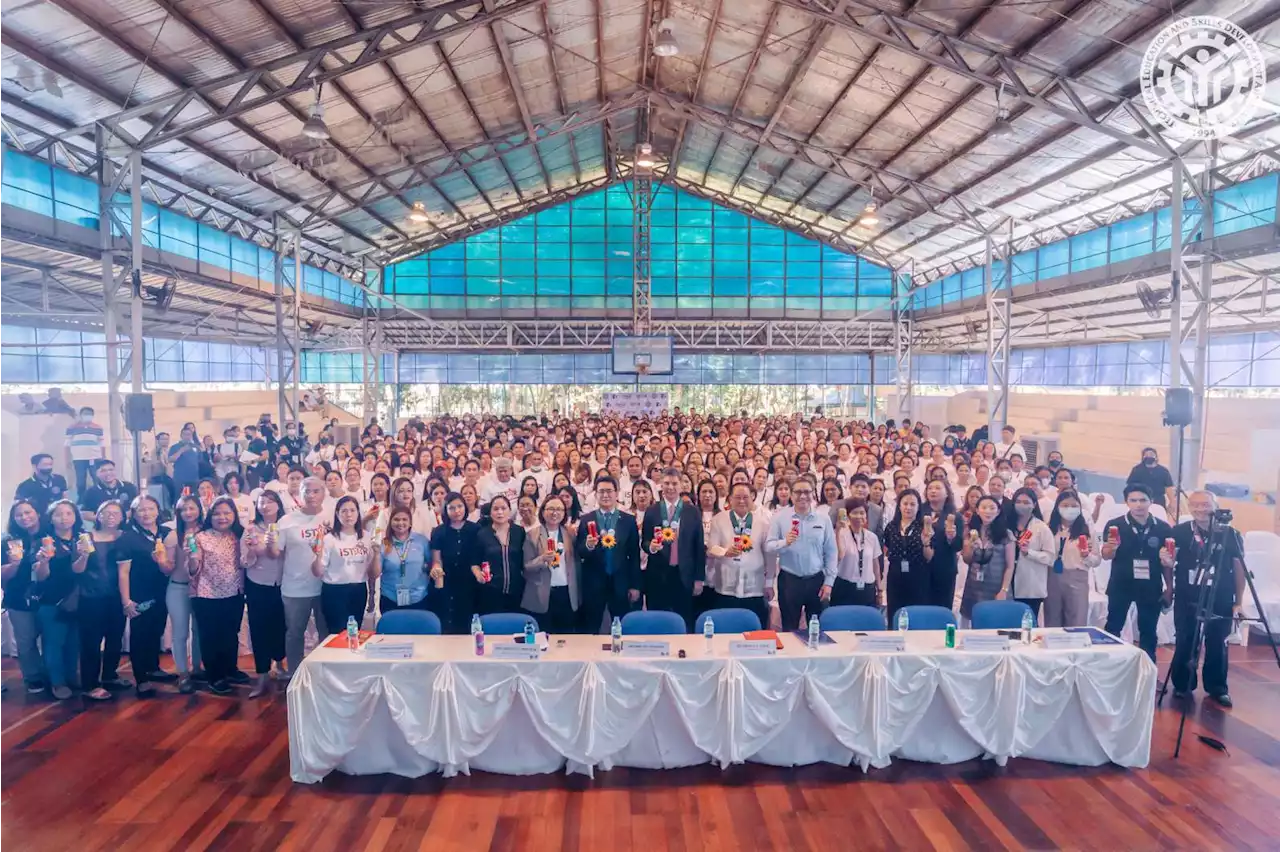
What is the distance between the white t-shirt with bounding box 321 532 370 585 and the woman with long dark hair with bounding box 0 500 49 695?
1.93 metres

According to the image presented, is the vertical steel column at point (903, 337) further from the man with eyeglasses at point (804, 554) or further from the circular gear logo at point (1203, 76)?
the man with eyeglasses at point (804, 554)

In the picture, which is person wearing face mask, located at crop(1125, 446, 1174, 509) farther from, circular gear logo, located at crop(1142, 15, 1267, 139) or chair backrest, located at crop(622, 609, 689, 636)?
chair backrest, located at crop(622, 609, 689, 636)

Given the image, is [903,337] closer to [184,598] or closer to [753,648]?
[753,648]

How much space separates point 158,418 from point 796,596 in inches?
531

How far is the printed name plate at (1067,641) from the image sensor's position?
4074 mm

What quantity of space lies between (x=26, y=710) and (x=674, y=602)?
442cm

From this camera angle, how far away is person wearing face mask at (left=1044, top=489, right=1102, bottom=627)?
503 centimetres

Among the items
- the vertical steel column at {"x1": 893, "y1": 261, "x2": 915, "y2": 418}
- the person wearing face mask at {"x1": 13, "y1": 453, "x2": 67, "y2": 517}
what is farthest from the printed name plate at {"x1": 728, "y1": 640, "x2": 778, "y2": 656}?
the vertical steel column at {"x1": 893, "y1": 261, "x2": 915, "y2": 418}

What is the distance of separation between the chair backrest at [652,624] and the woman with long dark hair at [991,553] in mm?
2164

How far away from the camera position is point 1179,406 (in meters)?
8.07

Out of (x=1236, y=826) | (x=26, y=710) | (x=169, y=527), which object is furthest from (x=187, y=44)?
(x=1236, y=826)

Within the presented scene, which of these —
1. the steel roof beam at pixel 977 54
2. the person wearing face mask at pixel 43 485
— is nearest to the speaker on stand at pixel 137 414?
the person wearing face mask at pixel 43 485

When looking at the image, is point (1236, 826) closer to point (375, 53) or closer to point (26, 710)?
point (26, 710)

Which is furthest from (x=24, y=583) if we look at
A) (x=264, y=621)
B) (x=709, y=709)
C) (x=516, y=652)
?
(x=709, y=709)
